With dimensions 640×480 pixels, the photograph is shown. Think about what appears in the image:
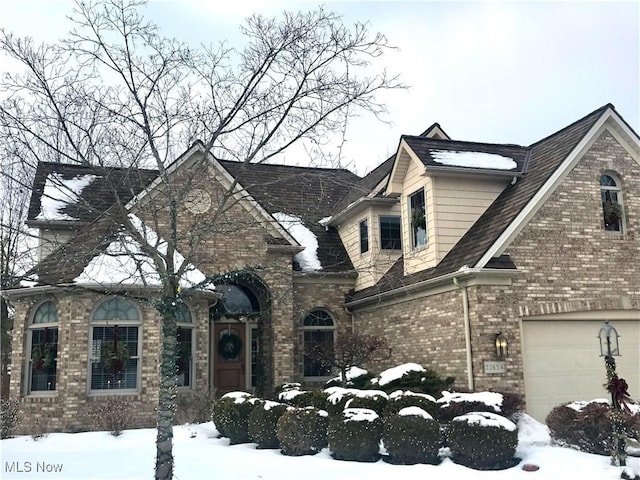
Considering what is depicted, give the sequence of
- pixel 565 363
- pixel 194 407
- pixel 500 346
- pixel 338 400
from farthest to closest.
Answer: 1. pixel 194 407
2. pixel 565 363
3. pixel 500 346
4. pixel 338 400

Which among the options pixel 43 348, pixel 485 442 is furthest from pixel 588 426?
pixel 43 348

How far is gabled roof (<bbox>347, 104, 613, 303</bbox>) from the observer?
13.0 metres

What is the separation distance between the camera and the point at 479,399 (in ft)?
35.4

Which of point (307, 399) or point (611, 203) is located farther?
point (611, 203)

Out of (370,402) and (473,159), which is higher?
(473,159)

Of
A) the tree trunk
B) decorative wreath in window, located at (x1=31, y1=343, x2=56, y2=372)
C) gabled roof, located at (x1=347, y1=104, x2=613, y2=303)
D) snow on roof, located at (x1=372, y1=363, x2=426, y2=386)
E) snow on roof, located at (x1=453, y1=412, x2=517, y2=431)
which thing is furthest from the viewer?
decorative wreath in window, located at (x1=31, y1=343, x2=56, y2=372)

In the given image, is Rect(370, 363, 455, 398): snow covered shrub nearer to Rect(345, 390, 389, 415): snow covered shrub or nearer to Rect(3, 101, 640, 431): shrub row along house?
Rect(3, 101, 640, 431): shrub row along house

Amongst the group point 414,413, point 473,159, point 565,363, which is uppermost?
point 473,159

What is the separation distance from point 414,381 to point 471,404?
1838 mm

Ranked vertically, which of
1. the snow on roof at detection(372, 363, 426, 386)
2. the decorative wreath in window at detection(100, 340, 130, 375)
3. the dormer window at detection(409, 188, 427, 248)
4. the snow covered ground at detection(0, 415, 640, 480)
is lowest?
the snow covered ground at detection(0, 415, 640, 480)

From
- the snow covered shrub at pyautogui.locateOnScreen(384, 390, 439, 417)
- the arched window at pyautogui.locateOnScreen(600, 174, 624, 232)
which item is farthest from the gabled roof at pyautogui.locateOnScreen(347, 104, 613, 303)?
the snow covered shrub at pyautogui.locateOnScreen(384, 390, 439, 417)

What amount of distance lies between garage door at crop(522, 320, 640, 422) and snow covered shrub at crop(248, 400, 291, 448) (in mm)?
5011

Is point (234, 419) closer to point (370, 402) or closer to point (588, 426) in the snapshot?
point (370, 402)

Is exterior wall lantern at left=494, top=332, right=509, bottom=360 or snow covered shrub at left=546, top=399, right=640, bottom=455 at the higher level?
exterior wall lantern at left=494, top=332, right=509, bottom=360
